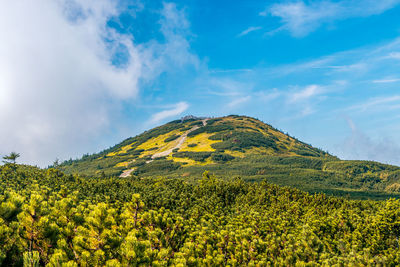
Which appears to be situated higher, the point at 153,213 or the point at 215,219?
the point at 153,213

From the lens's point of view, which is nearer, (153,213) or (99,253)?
(99,253)

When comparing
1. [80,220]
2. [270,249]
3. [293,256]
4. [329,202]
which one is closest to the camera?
[80,220]

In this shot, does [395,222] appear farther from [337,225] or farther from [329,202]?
[329,202]

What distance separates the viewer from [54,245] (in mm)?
11406

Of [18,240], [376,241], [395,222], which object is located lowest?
[376,241]

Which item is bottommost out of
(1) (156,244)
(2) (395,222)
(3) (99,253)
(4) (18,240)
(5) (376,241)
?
(5) (376,241)

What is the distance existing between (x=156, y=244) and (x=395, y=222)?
43205 millimetres

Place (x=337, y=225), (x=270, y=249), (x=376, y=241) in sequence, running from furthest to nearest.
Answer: (x=337, y=225)
(x=376, y=241)
(x=270, y=249)

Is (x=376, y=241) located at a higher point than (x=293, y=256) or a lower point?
lower

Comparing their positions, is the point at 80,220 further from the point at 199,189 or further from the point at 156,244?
the point at 199,189

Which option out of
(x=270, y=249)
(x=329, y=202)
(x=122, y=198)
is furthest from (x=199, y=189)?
(x=270, y=249)

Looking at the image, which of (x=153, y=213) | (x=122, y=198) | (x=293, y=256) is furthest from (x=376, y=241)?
(x=122, y=198)

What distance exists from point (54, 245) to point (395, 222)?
5087 centimetres

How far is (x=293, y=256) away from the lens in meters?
21.4
